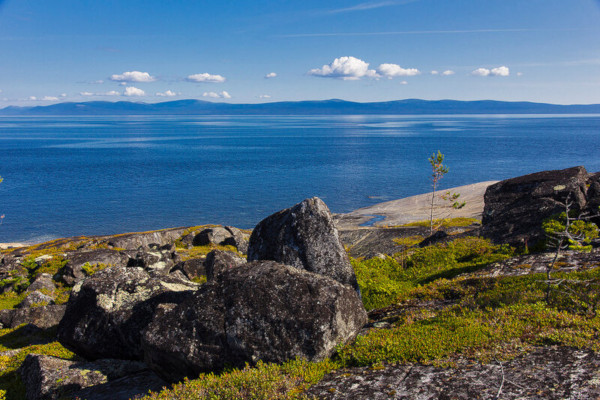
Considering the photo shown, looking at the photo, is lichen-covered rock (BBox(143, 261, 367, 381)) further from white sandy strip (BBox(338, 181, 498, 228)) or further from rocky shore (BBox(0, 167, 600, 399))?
white sandy strip (BBox(338, 181, 498, 228))

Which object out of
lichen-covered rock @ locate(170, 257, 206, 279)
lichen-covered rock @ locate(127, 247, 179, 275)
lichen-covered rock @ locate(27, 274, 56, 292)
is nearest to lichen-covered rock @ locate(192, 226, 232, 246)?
lichen-covered rock @ locate(127, 247, 179, 275)

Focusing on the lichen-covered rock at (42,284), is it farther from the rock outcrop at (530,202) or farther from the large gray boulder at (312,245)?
the rock outcrop at (530,202)

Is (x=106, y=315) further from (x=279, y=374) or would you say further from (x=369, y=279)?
(x=369, y=279)

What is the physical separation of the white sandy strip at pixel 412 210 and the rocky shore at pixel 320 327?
184 ft

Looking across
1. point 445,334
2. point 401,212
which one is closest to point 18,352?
point 445,334

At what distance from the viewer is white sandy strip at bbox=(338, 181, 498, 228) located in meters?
76.5

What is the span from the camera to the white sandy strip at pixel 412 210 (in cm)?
7650

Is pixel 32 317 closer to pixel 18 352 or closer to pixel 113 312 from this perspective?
pixel 18 352

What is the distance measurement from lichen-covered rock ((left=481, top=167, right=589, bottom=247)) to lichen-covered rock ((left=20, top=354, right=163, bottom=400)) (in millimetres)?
17467

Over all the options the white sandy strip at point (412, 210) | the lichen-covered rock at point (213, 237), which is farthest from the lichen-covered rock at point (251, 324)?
the white sandy strip at point (412, 210)

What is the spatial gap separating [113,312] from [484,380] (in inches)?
437

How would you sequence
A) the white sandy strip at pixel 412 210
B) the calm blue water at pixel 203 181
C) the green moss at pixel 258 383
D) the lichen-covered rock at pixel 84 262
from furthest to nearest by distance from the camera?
the calm blue water at pixel 203 181
the white sandy strip at pixel 412 210
the lichen-covered rock at pixel 84 262
the green moss at pixel 258 383

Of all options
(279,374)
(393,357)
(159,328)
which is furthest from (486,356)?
(159,328)

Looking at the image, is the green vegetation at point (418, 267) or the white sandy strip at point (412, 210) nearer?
the green vegetation at point (418, 267)
